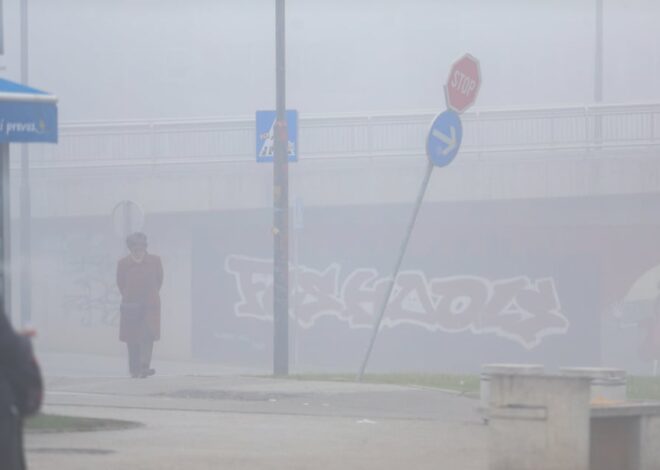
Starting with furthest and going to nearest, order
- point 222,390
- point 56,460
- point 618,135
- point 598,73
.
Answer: point 598,73 < point 618,135 < point 222,390 < point 56,460

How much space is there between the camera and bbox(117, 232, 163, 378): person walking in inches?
678

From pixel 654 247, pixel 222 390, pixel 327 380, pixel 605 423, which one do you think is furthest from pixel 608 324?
pixel 605 423

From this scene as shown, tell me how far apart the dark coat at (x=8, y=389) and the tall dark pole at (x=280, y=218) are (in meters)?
12.3

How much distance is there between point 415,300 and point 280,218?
11.5 meters

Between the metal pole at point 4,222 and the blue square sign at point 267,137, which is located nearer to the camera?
the metal pole at point 4,222

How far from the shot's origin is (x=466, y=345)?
92.7ft

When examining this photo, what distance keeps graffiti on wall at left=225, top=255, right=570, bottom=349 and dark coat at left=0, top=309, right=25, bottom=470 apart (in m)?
22.8

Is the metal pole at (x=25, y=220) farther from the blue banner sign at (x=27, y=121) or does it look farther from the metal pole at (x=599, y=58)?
the blue banner sign at (x=27, y=121)

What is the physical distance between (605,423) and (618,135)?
A: 63.2ft

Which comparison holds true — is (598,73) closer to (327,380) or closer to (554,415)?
(327,380)

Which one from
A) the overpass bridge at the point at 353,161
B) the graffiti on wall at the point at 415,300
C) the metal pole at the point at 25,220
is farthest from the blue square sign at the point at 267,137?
the metal pole at the point at 25,220

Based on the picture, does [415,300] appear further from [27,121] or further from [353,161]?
[27,121]

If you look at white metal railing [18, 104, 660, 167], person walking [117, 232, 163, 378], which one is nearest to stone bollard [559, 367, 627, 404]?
person walking [117, 232, 163, 378]

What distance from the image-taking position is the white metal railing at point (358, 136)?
90.1ft
